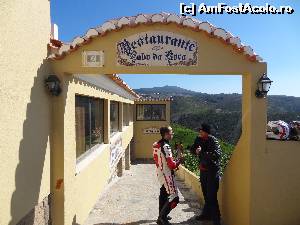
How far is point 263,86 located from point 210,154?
1724mm

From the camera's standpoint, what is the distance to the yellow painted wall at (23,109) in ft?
12.9

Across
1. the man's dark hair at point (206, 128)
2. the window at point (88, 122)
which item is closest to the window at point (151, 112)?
the window at point (88, 122)

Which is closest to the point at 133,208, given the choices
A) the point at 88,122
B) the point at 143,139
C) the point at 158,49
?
the point at 88,122

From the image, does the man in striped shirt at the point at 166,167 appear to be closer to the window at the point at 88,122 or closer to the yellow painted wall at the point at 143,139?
the window at the point at 88,122

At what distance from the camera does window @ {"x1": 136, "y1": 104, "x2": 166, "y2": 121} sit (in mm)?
25500

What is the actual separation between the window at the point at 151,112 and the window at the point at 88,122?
14.9 meters

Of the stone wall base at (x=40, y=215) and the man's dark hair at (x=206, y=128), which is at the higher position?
the man's dark hair at (x=206, y=128)

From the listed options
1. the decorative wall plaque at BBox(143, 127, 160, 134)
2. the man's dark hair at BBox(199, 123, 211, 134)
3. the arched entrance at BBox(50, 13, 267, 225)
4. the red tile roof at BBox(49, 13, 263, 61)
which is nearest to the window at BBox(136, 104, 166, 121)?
the decorative wall plaque at BBox(143, 127, 160, 134)

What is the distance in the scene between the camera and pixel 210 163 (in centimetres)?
672

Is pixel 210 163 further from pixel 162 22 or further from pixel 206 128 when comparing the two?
pixel 162 22

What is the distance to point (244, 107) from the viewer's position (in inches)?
242

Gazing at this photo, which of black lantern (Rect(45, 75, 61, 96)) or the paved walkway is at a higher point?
black lantern (Rect(45, 75, 61, 96))

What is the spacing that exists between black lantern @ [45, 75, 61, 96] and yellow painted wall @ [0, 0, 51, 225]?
9 centimetres

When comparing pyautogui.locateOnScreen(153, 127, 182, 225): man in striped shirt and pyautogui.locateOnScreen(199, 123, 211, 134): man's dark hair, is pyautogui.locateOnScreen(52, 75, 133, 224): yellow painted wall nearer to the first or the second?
pyautogui.locateOnScreen(153, 127, 182, 225): man in striped shirt
